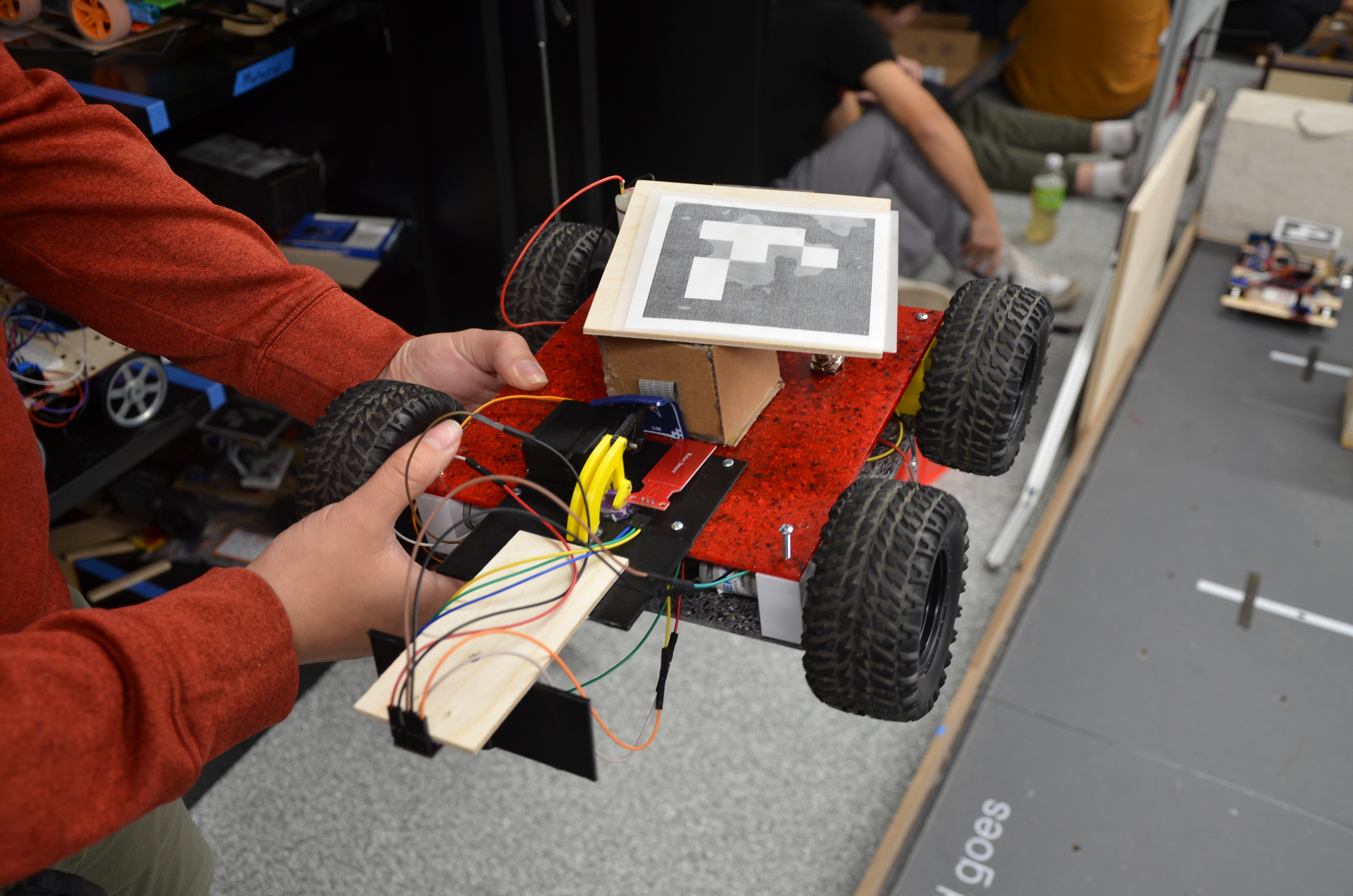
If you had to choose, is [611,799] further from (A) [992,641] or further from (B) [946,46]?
(B) [946,46]

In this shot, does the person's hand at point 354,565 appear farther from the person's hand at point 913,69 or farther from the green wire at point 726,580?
the person's hand at point 913,69

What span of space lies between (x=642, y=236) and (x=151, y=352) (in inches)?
17.6

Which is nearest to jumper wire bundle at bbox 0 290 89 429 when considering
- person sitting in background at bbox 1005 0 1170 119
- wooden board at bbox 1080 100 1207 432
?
wooden board at bbox 1080 100 1207 432

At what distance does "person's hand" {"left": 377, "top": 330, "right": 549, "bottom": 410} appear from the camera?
938mm

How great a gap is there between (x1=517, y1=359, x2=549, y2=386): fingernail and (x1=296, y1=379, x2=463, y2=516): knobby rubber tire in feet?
0.31

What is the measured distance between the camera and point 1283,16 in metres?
3.96

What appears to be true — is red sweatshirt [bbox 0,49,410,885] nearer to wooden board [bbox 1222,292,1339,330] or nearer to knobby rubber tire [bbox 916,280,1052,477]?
knobby rubber tire [bbox 916,280,1052,477]

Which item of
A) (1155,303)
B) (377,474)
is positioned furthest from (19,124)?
(1155,303)

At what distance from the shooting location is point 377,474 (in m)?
0.73

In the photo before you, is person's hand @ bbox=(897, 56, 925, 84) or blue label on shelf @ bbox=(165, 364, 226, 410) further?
person's hand @ bbox=(897, 56, 925, 84)

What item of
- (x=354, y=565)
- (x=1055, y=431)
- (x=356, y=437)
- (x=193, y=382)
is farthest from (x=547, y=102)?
→ (x=1055, y=431)

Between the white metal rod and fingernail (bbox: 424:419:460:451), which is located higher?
fingernail (bbox: 424:419:460:451)

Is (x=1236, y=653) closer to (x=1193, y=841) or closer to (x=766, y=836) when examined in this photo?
(x=1193, y=841)

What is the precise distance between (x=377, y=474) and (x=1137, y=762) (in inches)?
57.5
